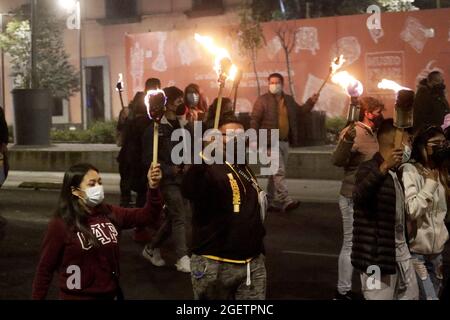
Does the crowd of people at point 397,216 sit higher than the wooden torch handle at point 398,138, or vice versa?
the wooden torch handle at point 398,138

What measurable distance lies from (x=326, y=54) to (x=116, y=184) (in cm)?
851

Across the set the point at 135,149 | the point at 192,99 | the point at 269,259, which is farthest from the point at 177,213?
the point at 192,99

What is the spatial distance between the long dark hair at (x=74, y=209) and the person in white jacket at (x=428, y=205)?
2.23 metres

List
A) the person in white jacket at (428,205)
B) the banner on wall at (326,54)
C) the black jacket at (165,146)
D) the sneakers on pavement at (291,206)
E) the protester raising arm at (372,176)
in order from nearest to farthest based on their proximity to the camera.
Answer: the protester raising arm at (372,176), the person in white jacket at (428,205), the black jacket at (165,146), the sneakers on pavement at (291,206), the banner on wall at (326,54)

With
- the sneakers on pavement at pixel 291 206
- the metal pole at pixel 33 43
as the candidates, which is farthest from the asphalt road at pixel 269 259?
the metal pole at pixel 33 43

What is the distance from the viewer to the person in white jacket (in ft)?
17.9

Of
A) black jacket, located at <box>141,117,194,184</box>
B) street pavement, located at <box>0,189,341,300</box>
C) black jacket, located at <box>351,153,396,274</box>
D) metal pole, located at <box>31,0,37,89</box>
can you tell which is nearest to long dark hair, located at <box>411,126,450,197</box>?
black jacket, located at <box>351,153,396,274</box>

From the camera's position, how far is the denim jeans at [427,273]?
222 inches

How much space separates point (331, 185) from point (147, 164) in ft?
22.7

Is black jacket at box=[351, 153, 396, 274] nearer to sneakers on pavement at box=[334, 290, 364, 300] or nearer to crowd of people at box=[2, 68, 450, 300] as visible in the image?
crowd of people at box=[2, 68, 450, 300]

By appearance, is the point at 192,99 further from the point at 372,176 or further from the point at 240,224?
the point at 240,224

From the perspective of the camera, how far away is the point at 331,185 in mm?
14305

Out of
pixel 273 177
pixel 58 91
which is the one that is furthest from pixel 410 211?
pixel 58 91

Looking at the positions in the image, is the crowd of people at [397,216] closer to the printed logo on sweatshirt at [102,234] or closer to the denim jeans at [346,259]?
the denim jeans at [346,259]
